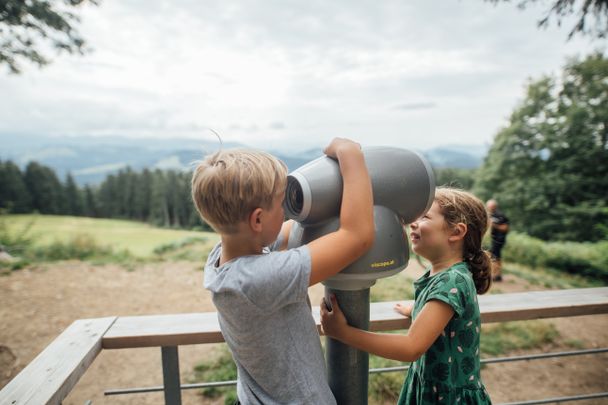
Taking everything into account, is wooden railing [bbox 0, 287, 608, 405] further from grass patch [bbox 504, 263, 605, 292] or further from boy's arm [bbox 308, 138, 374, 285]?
grass patch [bbox 504, 263, 605, 292]

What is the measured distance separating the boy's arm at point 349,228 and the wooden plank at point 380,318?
561mm

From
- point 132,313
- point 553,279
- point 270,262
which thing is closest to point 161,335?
point 270,262

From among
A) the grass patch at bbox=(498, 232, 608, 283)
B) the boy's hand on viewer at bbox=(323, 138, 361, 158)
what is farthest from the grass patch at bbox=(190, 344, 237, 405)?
the grass patch at bbox=(498, 232, 608, 283)

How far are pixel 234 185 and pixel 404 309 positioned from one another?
0.88 meters

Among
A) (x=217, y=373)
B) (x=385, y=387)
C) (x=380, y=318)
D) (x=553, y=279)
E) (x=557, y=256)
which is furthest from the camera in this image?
(x=557, y=256)

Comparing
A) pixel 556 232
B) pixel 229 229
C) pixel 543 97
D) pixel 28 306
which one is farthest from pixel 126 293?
pixel 543 97

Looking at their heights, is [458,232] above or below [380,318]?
above

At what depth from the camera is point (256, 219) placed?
87 cm

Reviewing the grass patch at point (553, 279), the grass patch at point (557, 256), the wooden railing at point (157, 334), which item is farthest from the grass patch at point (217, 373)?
the grass patch at point (557, 256)

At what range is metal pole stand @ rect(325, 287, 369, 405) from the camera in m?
0.97

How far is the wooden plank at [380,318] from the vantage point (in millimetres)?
1289

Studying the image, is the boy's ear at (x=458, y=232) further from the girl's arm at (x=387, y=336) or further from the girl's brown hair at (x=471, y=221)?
the girl's arm at (x=387, y=336)

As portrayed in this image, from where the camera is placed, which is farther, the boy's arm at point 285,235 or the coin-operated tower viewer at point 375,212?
the boy's arm at point 285,235

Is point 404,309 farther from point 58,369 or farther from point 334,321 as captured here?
point 58,369
